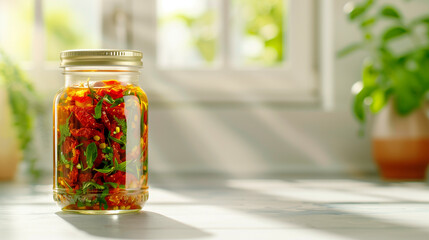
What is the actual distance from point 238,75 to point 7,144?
72 cm

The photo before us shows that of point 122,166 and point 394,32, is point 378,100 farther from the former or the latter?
point 122,166

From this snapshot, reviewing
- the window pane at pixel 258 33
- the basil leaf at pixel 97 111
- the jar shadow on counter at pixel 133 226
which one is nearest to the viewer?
the jar shadow on counter at pixel 133 226

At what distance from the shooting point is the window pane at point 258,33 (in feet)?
6.31

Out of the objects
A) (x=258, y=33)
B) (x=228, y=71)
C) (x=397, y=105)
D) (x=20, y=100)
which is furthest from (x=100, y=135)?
(x=258, y=33)

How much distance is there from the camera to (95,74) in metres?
0.84

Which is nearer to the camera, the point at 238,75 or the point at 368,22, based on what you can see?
the point at 368,22

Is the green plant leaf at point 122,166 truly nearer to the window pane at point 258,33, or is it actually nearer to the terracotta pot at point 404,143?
the terracotta pot at point 404,143

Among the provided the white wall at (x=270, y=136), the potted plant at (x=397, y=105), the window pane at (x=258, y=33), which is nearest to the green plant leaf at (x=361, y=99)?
the potted plant at (x=397, y=105)

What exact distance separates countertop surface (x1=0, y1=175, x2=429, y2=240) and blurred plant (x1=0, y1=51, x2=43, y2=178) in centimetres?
17

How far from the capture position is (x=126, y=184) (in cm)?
80

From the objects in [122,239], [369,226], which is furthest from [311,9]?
[122,239]

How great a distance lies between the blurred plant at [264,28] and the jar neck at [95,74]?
118 cm

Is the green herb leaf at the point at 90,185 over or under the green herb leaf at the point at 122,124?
under

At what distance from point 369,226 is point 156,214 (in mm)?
318
